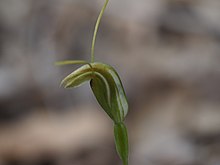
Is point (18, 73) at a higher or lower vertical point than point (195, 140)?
higher

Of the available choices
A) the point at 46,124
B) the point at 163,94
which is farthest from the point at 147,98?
the point at 46,124

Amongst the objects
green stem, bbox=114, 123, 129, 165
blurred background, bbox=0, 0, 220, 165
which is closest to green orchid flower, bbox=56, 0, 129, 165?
green stem, bbox=114, 123, 129, 165

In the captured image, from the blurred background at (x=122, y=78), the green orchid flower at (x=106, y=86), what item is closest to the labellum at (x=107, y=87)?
the green orchid flower at (x=106, y=86)

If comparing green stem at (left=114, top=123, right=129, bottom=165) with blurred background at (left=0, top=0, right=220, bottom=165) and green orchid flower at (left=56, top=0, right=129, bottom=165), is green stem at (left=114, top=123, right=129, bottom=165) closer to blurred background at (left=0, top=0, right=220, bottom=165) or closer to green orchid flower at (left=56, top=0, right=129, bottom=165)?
green orchid flower at (left=56, top=0, right=129, bottom=165)

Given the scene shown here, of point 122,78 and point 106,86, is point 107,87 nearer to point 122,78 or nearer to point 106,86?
point 106,86

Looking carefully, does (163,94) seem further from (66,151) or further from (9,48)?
(9,48)

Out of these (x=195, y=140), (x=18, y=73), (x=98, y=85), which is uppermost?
(x=98, y=85)
